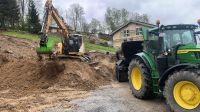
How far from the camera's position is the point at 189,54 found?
869 centimetres

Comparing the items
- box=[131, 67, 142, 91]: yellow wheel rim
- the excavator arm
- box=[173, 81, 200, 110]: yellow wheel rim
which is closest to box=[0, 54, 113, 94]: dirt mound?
the excavator arm

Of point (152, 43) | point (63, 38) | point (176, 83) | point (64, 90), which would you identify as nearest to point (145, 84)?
point (152, 43)

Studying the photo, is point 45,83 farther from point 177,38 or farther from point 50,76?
point 177,38

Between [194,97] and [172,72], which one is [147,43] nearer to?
[172,72]

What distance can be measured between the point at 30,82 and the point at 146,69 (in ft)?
18.0

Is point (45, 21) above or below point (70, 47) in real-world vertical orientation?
above

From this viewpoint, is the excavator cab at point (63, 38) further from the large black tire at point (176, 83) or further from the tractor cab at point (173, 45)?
the large black tire at point (176, 83)

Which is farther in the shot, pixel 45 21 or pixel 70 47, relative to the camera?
pixel 70 47

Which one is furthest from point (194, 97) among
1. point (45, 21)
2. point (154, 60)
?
point (45, 21)

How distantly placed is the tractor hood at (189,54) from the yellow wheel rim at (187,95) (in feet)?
2.45

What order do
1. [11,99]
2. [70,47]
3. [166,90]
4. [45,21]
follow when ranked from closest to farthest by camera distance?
[166,90], [11,99], [45,21], [70,47]

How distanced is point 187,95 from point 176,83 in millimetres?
419

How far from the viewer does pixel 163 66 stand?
31.0 ft

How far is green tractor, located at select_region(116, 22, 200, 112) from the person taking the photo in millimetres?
8008
